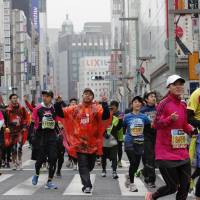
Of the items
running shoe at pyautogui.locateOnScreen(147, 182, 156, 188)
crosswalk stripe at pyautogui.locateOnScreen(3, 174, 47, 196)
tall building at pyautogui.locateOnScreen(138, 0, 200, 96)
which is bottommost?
running shoe at pyautogui.locateOnScreen(147, 182, 156, 188)

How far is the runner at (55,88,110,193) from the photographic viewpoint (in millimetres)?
9555

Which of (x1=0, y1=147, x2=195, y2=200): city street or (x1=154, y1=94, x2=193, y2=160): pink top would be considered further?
(x1=0, y1=147, x2=195, y2=200): city street

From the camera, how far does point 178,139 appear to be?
7.28 m

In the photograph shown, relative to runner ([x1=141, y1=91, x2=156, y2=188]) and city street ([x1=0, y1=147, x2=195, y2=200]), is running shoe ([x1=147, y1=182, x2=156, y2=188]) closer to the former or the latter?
runner ([x1=141, y1=91, x2=156, y2=188])

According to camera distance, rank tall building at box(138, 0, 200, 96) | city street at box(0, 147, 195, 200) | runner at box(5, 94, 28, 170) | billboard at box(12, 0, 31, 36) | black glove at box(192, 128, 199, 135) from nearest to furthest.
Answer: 1. black glove at box(192, 128, 199, 135)
2. city street at box(0, 147, 195, 200)
3. runner at box(5, 94, 28, 170)
4. tall building at box(138, 0, 200, 96)
5. billboard at box(12, 0, 31, 36)

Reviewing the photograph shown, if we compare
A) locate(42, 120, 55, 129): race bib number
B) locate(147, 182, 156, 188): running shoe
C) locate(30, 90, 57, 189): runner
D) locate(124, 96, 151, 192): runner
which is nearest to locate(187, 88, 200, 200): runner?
locate(124, 96, 151, 192): runner

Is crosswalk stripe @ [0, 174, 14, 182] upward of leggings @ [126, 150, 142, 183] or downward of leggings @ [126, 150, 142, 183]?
downward

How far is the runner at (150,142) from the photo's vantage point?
11.4 m

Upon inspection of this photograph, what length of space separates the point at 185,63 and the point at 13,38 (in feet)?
213

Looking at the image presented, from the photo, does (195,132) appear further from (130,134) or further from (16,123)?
(16,123)

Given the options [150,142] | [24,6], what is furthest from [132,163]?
[24,6]

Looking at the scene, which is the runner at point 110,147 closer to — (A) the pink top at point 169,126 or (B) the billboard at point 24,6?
(A) the pink top at point 169,126

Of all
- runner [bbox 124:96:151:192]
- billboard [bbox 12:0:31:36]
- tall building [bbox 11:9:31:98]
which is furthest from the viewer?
billboard [bbox 12:0:31:36]

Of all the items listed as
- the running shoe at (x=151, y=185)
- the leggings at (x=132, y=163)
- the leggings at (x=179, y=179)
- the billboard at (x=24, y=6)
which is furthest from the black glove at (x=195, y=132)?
the billboard at (x=24, y=6)
